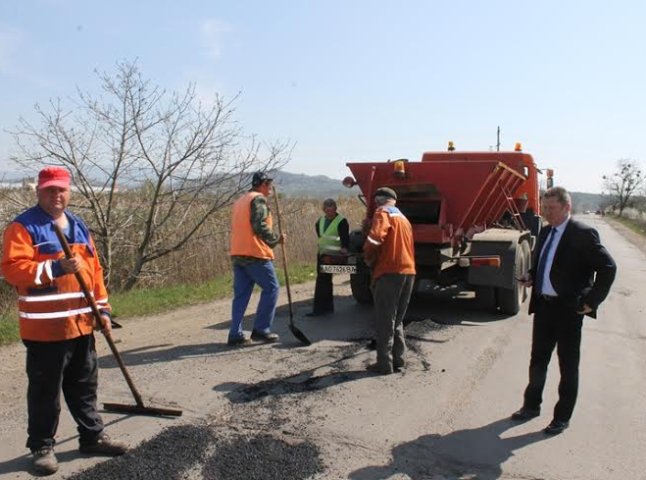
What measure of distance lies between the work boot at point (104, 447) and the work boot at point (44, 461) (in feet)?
0.74

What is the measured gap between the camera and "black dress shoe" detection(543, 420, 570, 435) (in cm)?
421

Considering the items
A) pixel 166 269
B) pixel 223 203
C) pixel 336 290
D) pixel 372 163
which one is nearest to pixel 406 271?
pixel 372 163

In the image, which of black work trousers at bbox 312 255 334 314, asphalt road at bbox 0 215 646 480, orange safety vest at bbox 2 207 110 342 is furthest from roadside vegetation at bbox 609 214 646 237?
orange safety vest at bbox 2 207 110 342

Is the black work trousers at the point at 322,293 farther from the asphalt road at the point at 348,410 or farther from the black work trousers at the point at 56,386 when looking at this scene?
the black work trousers at the point at 56,386

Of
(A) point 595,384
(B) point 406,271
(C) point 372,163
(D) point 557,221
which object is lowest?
(A) point 595,384

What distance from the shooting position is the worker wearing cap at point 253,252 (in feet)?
21.0

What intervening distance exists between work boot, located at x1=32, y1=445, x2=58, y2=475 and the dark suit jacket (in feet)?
11.4

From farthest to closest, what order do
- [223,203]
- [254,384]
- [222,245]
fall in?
[222,245] → [223,203] → [254,384]

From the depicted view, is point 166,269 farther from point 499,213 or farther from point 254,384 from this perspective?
point 254,384

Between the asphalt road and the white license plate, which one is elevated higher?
the white license plate

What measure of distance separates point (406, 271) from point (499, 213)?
459 centimetres

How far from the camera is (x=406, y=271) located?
5543 mm

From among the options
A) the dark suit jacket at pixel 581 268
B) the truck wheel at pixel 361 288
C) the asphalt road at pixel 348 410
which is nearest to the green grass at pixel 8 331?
the asphalt road at pixel 348 410

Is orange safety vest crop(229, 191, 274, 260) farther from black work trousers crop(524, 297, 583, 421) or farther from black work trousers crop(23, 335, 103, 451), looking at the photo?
black work trousers crop(524, 297, 583, 421)
